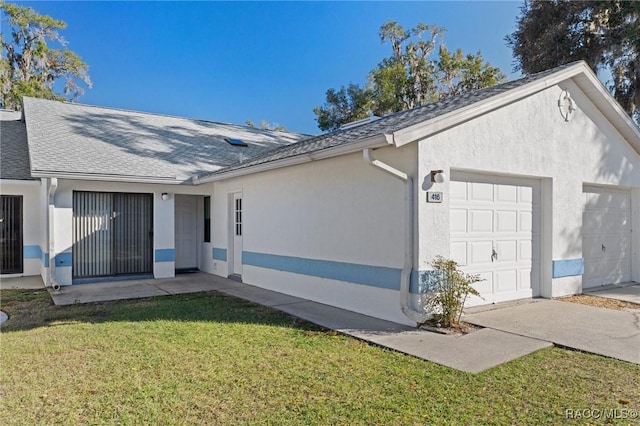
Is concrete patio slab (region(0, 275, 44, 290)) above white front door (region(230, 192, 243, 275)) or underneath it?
underneath

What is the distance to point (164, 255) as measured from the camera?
11.6m

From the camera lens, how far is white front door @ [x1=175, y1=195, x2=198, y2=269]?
42.8 feet

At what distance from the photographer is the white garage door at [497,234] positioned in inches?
288

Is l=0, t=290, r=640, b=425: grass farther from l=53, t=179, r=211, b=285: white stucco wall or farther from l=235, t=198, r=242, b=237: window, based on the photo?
l=235, t=198, r=242, b=237: window

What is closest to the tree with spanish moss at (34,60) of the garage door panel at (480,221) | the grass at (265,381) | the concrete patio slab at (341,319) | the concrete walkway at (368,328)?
the concrete walkway at (368,328)

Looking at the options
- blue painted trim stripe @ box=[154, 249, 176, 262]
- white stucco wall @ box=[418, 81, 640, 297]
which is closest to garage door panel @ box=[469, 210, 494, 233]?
white stucco wall @ box=[418, 81, 640, 297]

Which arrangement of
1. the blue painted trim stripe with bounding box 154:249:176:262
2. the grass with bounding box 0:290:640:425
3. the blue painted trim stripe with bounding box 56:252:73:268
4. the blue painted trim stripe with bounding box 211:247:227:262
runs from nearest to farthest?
the grass with bounding box 0:290:640:425 → the blue painted trim stripe with bounding box 56:252:73:268 → the blue painted trim stripe with bounding box 154:249:176:262 → the blue painted trim stripe with bounding box 211:247:227:262

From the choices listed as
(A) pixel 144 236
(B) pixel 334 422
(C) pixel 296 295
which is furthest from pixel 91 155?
(B) pixel 334 422

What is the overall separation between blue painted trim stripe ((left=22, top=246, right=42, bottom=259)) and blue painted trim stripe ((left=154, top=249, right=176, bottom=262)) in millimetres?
3671

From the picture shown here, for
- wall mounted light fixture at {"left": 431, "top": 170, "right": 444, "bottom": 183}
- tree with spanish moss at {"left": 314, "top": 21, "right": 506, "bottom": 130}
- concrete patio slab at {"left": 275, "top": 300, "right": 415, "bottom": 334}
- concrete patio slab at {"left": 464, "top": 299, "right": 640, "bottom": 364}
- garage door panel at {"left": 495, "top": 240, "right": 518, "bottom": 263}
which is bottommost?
concrete patio slab at {"left": 275, "top": 300, "right": 415, "bottom": 334}

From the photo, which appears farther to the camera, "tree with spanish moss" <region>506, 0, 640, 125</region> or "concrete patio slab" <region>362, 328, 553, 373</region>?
"tree with spanish moss" <region>506, 0, 640, 125</region>

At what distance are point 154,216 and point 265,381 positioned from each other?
8.30 meters

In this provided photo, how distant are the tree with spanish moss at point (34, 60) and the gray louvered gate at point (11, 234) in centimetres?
1600

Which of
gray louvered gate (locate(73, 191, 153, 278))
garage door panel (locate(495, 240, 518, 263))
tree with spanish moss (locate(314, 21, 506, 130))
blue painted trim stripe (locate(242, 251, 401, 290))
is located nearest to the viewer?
blue painted trim stripe (locate(242, 251, 401, 290))
